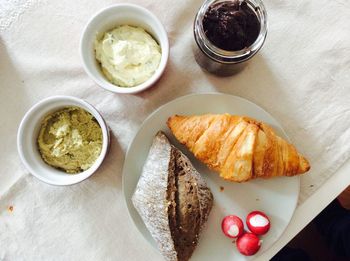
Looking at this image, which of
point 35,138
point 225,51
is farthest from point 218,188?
point 35,138

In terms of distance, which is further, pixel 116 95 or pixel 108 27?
pixel 116 95

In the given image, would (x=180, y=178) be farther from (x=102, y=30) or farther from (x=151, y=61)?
(x=102, y=30)

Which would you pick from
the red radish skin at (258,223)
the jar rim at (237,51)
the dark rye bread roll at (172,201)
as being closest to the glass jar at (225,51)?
the jar rim at (237,51)

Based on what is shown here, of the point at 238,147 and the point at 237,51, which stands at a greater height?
the point at 237,51

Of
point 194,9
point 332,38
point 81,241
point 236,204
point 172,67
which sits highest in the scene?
point 332,38

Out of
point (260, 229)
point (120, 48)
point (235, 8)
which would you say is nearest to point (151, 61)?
point (120, 48)

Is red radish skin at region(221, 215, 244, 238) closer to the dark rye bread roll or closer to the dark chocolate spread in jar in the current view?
the dark rye bread roll

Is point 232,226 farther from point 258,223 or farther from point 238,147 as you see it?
point 238,147

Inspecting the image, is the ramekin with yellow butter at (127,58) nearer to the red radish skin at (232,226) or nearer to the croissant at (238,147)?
the croissant at (238,147)
